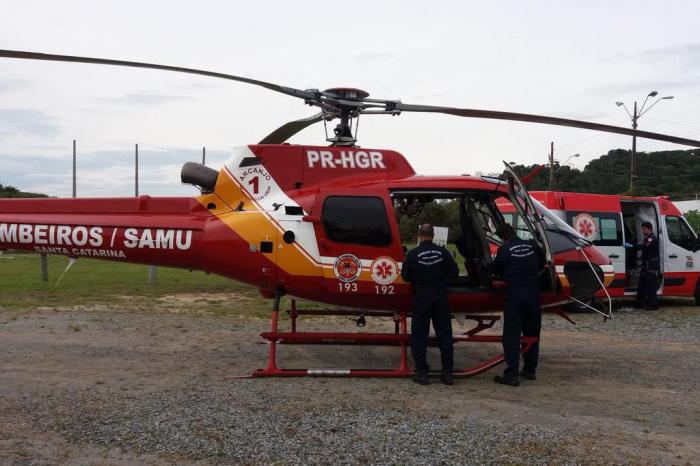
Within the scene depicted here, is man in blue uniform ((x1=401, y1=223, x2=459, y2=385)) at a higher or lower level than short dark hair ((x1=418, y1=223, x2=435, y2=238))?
lower

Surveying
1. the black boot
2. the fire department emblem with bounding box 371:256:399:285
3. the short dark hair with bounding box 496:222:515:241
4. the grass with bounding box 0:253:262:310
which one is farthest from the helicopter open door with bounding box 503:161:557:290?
the grass with bounding box 0:253:262:310

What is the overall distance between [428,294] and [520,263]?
1.08 m

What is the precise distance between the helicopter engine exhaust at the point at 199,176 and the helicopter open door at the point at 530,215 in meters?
3.55

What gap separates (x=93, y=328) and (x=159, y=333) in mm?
1178

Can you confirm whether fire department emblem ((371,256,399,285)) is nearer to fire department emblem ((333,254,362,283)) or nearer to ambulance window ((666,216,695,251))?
fire department emblem ((333,254,362,283))

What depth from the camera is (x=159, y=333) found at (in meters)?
9.31

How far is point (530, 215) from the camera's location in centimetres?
685

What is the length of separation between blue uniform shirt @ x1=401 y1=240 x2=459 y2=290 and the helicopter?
0.30 metres

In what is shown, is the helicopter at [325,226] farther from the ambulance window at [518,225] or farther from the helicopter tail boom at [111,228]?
the ambulance window at [518,225]

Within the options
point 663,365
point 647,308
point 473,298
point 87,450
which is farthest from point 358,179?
point 647,308

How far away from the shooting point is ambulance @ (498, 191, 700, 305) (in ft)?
39.9

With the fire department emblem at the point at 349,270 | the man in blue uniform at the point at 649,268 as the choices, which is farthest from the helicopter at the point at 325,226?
the man in blue uniform at the point at 649,268

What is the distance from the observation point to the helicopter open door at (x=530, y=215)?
6.58 m

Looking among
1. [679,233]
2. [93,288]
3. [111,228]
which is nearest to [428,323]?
[111,228]
